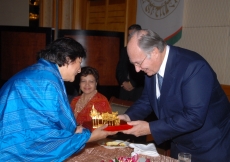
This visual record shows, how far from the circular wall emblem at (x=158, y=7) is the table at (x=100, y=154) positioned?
2781mm

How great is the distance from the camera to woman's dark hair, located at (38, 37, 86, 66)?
1.95 m

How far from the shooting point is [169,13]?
4641mm

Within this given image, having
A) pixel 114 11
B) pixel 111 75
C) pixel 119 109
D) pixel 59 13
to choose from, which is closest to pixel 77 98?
pixel 119 109

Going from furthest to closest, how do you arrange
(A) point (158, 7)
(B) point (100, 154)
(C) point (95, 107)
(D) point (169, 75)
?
(A) point (158, 7)
(C) point (95, 107)
(B) point (100, 154)
(D) point (169, 75)

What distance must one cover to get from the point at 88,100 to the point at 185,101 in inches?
59.7

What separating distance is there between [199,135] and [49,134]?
3.11ft

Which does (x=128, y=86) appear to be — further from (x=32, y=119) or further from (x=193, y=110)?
(x=32, y=119)

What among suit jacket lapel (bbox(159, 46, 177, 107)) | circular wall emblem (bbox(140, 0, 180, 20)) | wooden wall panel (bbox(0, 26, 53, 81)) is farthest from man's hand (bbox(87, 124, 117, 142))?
circular wall emblem (bbox(140, 0, 180, 20))

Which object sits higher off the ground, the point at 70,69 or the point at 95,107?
the point at 70,69

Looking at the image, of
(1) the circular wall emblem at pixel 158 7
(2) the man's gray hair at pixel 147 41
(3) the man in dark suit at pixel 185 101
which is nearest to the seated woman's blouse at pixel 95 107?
(3) the man in dark suit at pixel 185 101

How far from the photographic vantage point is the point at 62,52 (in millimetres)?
1952

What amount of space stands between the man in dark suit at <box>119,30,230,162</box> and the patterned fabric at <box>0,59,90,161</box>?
1.74 feet

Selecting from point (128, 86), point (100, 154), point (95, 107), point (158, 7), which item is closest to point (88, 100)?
point (95, 107)

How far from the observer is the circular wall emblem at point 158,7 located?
4602 mm
